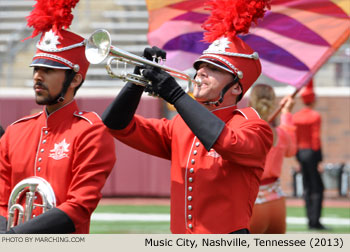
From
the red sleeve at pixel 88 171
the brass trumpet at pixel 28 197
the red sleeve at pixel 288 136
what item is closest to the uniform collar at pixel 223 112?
the red sleeve at pixel 88 171

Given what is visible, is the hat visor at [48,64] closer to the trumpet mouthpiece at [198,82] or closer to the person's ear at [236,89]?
the trumpet mouthpiece at [198,82]

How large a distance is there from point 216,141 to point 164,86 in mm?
320

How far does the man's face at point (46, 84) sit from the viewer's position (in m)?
3.38

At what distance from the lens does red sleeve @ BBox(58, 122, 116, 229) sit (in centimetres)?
315

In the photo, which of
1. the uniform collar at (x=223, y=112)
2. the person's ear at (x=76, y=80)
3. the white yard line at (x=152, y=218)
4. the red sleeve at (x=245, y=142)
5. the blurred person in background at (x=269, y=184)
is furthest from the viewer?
the white yard line at (x=152, y=218)

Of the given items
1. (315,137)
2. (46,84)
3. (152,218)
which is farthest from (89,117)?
(152,218)

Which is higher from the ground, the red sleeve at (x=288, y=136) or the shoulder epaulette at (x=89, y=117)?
the red sleeve at (x=288, y=136)

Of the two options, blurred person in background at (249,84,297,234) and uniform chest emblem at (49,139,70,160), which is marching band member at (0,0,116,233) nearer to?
uniform chest emblem at (49,139,70,160)

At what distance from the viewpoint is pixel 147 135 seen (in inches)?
127

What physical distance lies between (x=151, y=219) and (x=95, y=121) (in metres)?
6.05

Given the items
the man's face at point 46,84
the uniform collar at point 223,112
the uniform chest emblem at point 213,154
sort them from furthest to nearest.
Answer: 1. the man's face at point 46,84
2. the uniform collar at point 223,112
3. the uniform chest emblem at point 213,154

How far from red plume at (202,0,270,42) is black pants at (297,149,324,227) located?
5369 mm

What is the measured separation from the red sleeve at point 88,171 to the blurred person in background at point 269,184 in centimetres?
160

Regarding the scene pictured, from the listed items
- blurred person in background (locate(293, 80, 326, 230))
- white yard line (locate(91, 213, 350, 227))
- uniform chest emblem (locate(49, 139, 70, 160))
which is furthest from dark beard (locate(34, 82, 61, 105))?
white yard line (locate(91, 213, 350, 227))
